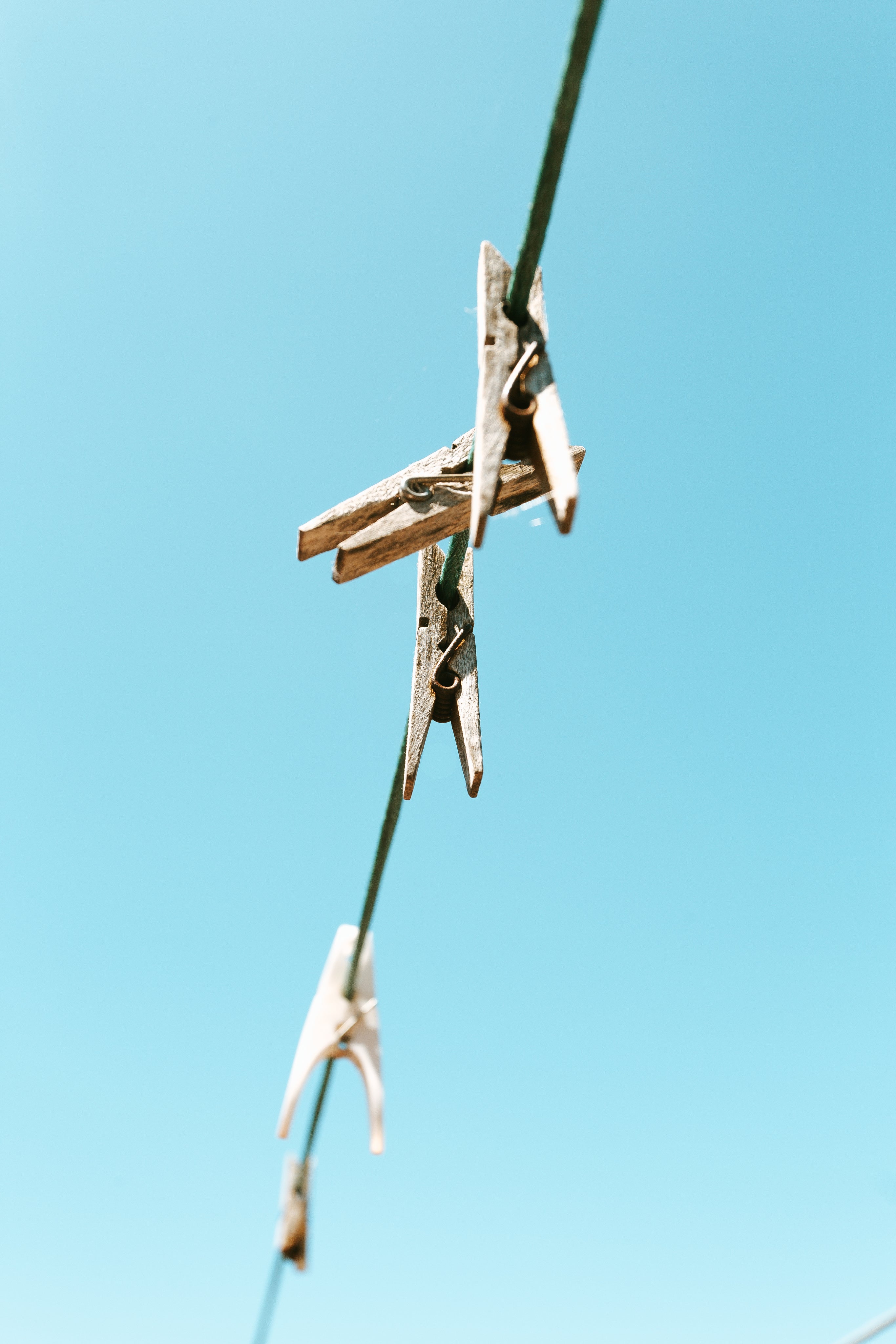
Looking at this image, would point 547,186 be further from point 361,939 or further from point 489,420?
point 361,939

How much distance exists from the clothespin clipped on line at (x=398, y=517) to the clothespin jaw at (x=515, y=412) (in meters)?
0.27

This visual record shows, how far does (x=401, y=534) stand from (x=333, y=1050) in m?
1.07

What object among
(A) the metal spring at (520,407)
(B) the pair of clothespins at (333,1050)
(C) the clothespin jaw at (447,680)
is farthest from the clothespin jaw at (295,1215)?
(A) the metal spring at (520,407)

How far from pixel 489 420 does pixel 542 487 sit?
0.51 feet

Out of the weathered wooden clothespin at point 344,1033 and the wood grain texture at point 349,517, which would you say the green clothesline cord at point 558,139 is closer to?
the wood grain texture at point 349,517

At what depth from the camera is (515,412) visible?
1.59 m

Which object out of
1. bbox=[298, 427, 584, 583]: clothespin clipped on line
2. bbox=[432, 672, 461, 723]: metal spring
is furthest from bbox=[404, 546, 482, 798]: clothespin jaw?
bbox=[298, 427, 584, 583]: clothespin clipped on line

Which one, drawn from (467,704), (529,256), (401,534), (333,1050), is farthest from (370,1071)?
(529,256)

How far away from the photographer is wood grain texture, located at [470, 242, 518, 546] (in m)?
1.45

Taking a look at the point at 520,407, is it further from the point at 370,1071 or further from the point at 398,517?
the point at 370,1071

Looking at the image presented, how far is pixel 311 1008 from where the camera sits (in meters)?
1.78

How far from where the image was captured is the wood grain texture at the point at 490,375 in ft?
4.76

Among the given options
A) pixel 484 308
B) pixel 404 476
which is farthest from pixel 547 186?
pixel 404 476

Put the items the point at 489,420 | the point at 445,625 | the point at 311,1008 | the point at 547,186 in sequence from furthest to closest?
the point at 445,625
the point at 311,1008
the point at 489,420
the point at 547,186
